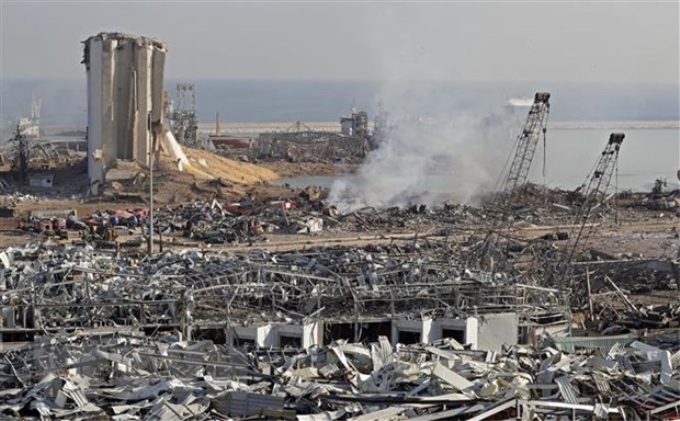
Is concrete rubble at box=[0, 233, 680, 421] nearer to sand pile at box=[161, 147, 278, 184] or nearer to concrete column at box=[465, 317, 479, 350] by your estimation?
concrete column at box=[465, 317, 479, 350]

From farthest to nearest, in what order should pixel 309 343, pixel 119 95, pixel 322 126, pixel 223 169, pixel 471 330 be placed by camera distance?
pixel 322 126 < pixel 223 169 < pixel 119 95 < pixel 471 330 < pixel 309 343

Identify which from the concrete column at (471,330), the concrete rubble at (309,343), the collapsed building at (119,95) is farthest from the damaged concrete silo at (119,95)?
the concrete column at (471,330)

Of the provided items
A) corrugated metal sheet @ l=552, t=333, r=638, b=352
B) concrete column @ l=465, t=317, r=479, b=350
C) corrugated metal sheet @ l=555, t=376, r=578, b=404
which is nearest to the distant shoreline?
concrete column @ l=465, t=317, r=479, b=350

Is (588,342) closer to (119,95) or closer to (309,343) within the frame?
(309,343)

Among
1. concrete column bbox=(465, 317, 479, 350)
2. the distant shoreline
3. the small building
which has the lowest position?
concrete column bbox=(465, 317, 479, 350)

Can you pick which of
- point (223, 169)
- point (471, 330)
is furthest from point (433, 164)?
point (471, 330)

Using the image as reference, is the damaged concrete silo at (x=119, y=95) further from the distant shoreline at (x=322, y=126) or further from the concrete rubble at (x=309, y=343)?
the distant shoreline at (x=322, y=126)
